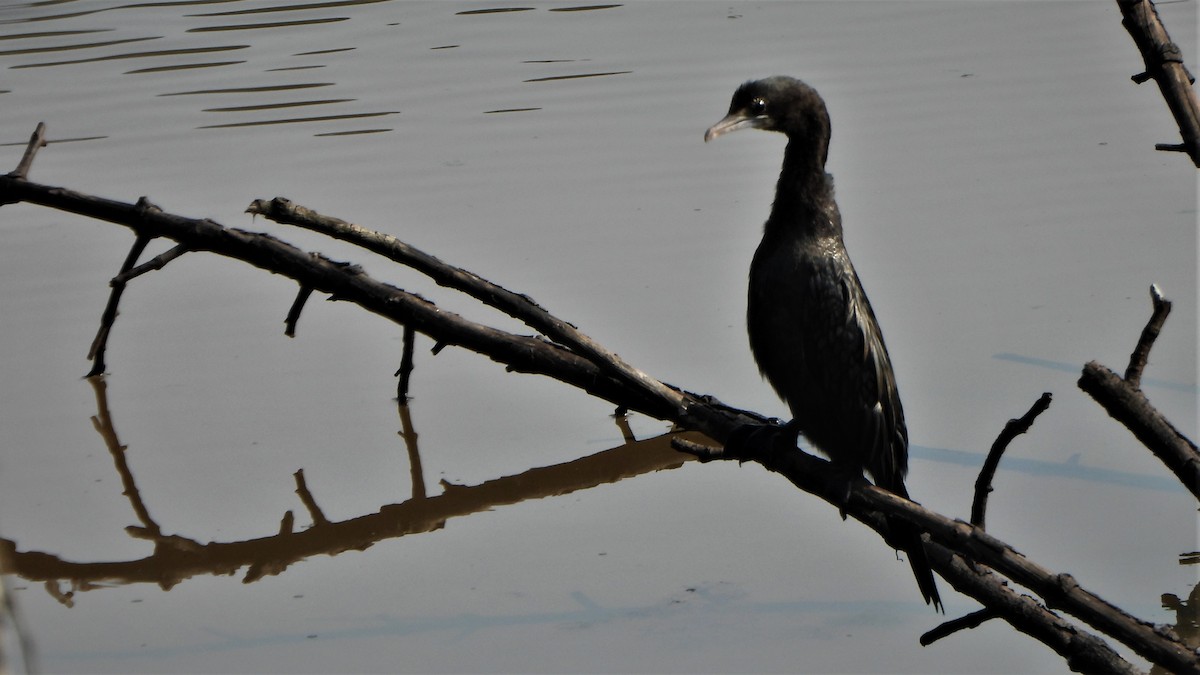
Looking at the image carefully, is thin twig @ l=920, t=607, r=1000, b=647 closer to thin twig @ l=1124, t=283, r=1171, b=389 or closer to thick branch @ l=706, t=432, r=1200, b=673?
thick branch @ l=706, t=432, r=1200, b=673

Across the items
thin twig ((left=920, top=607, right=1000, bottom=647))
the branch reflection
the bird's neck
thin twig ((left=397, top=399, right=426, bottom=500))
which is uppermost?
the bird's neck

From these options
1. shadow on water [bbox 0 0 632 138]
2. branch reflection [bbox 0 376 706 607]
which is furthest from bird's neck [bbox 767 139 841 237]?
shadow on water [bbox 0 0 632 138]

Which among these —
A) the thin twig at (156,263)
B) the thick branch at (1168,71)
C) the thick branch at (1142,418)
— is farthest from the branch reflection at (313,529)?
the thick branch at (1168,71)

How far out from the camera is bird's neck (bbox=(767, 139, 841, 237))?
322 centimetres

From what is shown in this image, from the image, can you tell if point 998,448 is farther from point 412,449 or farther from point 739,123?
point 412,449

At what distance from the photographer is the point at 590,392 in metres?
3.66

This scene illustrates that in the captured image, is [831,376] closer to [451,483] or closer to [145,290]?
[451,483]

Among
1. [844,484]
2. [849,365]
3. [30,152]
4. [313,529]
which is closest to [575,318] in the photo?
[313,529]

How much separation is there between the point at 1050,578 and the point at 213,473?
8.55 feet

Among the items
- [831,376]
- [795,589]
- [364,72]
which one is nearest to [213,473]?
[795,589]

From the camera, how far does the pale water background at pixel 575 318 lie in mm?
3820

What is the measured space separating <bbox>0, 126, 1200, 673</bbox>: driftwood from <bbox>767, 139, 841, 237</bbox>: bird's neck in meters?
0.39

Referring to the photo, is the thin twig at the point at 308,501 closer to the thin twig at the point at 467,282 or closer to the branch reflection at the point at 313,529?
the branch reflection at the point at 313,529

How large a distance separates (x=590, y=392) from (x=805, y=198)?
2.41 ft
